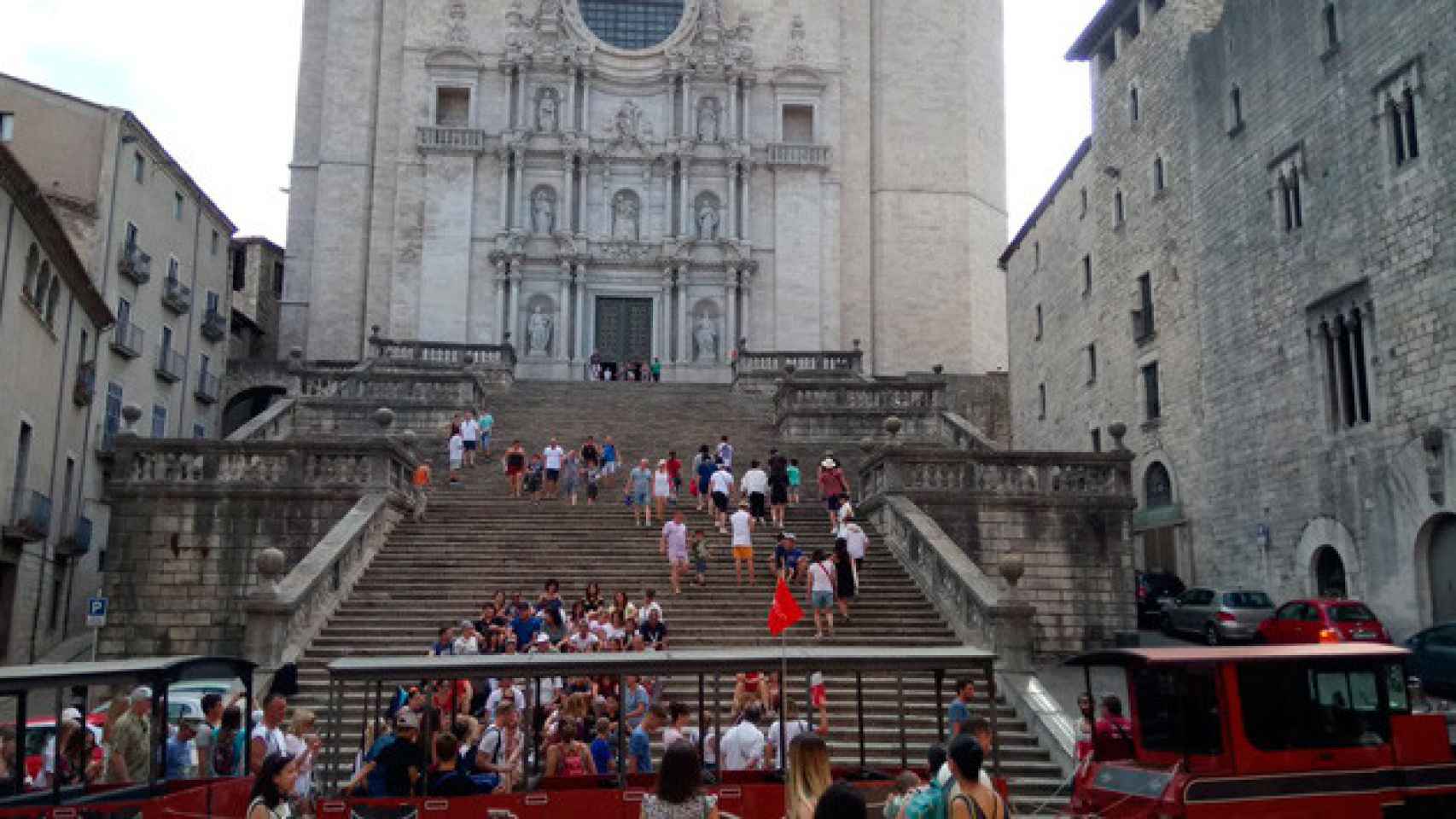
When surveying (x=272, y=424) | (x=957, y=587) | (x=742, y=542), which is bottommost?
(x=957, y=587)

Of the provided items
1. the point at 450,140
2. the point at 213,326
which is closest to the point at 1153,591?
the point at 450,140

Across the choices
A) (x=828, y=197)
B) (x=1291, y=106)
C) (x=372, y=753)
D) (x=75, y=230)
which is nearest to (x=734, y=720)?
(x=372, y=753)

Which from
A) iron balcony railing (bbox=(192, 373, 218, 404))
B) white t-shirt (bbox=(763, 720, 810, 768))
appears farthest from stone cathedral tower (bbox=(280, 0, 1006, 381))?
white t-shirt (bbox=(763, 720, 810, 768))

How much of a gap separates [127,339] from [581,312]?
15654 millimetres

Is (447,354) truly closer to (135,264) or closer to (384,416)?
(135,264)

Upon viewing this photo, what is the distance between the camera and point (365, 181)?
156 ft

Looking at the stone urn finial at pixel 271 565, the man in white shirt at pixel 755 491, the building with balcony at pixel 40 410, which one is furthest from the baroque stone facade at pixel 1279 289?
the building with balcony at pixel 40 410

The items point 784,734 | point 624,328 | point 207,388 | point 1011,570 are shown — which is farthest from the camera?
point 624,328

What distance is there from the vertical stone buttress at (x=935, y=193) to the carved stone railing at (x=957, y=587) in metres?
28.2

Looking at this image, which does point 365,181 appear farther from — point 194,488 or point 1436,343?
point 1436,343

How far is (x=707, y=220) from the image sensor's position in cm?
4734

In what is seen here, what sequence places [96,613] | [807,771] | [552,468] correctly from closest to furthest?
[807,771], [96,613], [552,468]

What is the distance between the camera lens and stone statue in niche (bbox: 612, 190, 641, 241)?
46969 millimetres

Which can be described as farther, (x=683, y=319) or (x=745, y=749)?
(x=683, y=319)
